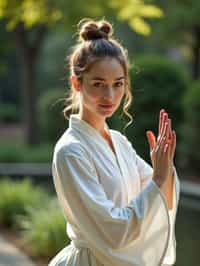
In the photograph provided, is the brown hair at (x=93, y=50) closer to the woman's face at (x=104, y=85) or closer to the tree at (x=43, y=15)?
the woman's face at (x=104, y=85)

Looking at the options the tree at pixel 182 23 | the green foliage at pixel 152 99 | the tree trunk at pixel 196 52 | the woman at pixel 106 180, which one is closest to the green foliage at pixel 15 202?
the green foliage at pixel 152 99

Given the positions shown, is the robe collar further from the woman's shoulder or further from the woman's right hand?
the woman's right hand

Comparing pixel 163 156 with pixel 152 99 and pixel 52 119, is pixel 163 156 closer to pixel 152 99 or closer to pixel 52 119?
pixel 152 99

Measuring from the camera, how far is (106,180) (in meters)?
2.38

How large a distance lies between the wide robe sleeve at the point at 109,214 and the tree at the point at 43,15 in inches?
139

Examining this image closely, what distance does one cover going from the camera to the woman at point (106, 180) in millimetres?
2268

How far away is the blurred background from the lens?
6312mm

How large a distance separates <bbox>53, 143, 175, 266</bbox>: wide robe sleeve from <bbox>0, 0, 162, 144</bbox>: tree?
352 centimetres

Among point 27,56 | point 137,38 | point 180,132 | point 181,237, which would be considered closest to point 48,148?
point 27,56

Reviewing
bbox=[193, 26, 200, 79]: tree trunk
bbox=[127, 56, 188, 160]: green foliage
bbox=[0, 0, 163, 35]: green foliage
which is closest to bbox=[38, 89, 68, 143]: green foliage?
bbox=[193, 26, 200, 79]: tree trunk

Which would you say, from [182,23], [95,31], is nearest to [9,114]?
[182,23]

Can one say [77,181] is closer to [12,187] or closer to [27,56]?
[12,187]

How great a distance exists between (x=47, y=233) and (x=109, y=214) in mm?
3912

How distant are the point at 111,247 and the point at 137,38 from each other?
21307 millimetres
